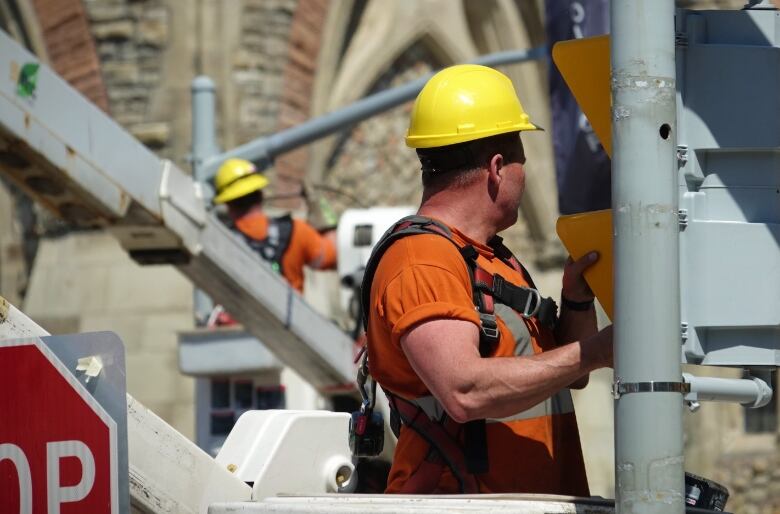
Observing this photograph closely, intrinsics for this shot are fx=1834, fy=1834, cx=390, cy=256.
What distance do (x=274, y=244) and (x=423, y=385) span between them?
782cm

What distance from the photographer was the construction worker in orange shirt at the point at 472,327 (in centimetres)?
389

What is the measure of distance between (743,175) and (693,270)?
27cm

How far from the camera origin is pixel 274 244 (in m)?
11.9

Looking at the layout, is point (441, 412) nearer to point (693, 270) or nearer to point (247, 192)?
point (693, 270)

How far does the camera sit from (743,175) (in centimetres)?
373

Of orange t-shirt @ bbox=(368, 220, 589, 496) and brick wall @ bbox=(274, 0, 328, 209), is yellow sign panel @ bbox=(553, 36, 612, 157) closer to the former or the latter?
orange t-shirt @ bbox=(368, 220, 589, 496)

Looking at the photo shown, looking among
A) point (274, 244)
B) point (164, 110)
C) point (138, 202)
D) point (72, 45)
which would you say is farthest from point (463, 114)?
point (72, 45)

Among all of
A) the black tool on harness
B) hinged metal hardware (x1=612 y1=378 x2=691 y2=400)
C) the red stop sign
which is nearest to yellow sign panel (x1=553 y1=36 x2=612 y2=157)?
hinged metal hardware (x1=612 y1=378 x2=691 y2=400)

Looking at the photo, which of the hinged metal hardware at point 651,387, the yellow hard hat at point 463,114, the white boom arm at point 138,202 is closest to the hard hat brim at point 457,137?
the yellow hard hat at point 463,114

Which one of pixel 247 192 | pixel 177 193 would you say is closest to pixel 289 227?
pixel 247 192

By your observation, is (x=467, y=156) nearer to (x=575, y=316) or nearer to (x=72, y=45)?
(x=575, y=316)

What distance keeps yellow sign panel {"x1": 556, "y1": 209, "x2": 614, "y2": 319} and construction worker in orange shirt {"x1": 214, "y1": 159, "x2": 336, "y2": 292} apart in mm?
7997

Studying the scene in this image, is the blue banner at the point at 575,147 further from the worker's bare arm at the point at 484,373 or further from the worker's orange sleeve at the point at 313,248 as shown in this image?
the worker's bare arm at the point at 484,373

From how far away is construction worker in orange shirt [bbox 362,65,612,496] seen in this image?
3.89m
